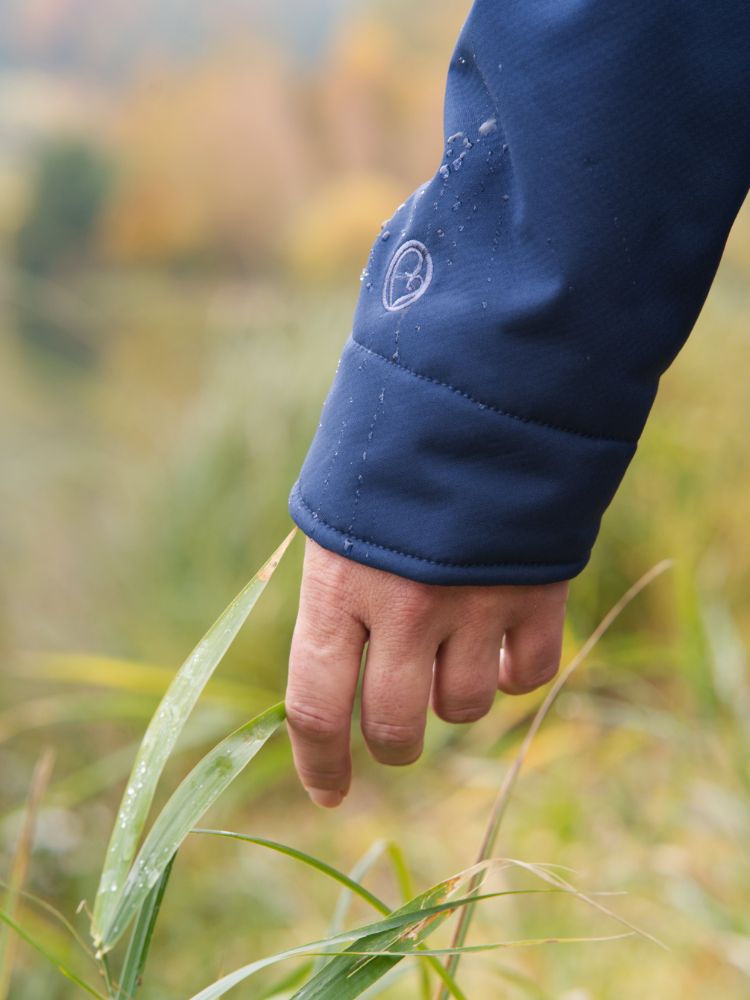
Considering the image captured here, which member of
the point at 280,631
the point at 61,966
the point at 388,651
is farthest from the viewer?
the point at 280,631

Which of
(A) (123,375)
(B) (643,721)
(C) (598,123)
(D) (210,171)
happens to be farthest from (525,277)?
(D) (210,171)

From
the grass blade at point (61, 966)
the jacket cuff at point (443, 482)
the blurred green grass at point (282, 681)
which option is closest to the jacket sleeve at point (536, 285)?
the jacket cuff at point (443, 482)

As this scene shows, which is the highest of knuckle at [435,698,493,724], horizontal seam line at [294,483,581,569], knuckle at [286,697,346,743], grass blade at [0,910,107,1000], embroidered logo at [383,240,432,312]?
embroidered logo at [383,240,432,312]

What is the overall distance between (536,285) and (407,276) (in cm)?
8

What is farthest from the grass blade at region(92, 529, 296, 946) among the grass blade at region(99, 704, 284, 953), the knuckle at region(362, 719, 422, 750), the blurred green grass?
the blurred green grass

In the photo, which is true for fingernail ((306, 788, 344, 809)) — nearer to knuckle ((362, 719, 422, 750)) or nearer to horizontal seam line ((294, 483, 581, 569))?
knuckle ((362, 719, 422, 750))

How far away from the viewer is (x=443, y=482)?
0.58 meters

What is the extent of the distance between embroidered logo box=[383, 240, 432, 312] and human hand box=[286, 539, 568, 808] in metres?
0.15

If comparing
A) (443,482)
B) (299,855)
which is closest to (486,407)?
(443,482)

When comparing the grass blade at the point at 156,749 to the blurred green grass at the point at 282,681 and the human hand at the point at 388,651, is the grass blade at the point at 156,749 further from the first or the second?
the blurred green grass at the point at 282,681

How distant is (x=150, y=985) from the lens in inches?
55.6

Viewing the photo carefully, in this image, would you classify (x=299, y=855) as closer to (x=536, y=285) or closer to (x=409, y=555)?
(x=409, y=555)

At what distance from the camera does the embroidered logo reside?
60cm

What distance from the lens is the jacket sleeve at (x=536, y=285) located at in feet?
1.83
